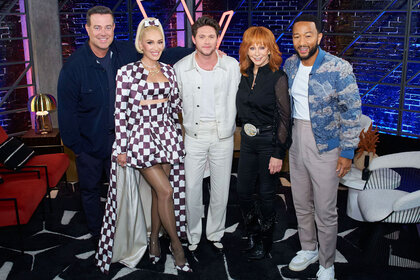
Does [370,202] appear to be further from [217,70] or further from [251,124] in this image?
[217,70]

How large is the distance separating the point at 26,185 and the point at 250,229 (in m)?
1.96

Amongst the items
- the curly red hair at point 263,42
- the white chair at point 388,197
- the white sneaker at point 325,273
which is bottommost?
the white sneaker at point 325,273

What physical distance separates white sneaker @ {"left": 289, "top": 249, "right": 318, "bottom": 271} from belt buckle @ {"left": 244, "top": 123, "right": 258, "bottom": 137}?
1.01m

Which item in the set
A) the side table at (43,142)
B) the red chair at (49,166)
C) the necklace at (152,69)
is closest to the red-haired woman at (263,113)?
the necklace at (152,69)

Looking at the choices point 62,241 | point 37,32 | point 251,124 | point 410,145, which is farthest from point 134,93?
point 410,145

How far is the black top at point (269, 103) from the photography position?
3.19 meters

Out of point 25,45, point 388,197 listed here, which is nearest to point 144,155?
point 388,197

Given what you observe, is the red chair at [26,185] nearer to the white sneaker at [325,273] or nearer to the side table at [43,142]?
the side table at [43,142]

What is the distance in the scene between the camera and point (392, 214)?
347 centimetres

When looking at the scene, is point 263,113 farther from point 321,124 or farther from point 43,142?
point 43,142

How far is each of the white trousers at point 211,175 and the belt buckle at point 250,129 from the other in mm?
209

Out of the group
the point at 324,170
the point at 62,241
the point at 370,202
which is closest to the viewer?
the point at 324,170

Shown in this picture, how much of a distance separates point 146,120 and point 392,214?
77.7 inches

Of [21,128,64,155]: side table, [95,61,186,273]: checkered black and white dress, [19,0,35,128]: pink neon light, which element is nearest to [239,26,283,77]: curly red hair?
[95,61,186,273]: checkered black and white dress
